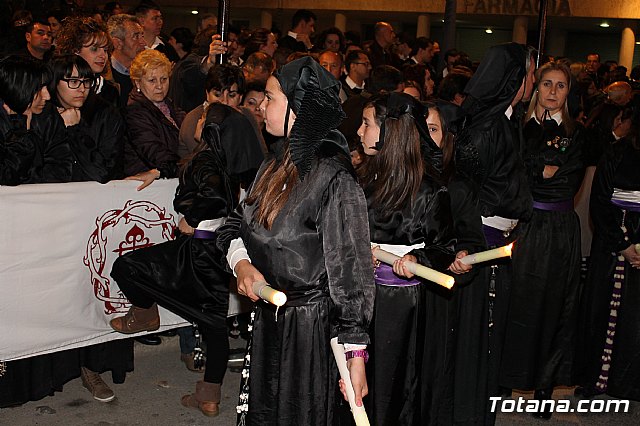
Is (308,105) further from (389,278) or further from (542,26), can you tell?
(542,26)

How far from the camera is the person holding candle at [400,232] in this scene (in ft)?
14.7

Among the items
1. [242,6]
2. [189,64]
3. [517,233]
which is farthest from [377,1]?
[517,233]

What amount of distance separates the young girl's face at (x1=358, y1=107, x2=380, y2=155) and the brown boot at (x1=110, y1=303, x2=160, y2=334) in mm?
2068

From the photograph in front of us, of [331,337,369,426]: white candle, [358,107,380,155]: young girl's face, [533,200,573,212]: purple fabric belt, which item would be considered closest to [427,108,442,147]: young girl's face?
[358,107,380,155]: young girl's face

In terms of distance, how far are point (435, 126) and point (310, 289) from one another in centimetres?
166

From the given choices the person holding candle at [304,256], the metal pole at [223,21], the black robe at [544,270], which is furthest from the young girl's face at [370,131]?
the metal pole at [223,21]

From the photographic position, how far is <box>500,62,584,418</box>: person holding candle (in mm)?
6070

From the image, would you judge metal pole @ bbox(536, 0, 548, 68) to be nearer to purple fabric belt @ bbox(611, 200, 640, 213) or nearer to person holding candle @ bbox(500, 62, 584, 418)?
person holding candle @ bbox(500, 62, 584, 418)

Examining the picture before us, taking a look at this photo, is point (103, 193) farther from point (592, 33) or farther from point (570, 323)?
point (592, 33)

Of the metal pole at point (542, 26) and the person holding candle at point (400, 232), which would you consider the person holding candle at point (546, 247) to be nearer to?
the metal pole at point (542, 26)

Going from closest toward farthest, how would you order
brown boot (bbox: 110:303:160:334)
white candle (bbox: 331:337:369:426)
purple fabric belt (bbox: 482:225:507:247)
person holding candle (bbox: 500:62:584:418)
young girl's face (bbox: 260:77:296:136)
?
white candle (bbox: 331:337:369:426)
young girl's face (bbox: 260:77:296:136)
purple fabric belt (bbox: 482:225:507:247)
brown boot (bbox: 110:303:160:334)
person holding candle (bbox: 500:62:584:418)

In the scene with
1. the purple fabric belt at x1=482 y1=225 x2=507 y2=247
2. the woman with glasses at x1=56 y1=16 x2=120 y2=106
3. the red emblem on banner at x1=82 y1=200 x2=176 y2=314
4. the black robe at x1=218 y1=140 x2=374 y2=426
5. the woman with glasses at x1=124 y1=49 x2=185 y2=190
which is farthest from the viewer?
the woman with glasses at x1=56 y1=16 x2=120 y2=106

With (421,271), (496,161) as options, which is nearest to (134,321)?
(496,161)

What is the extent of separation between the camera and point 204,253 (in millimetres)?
5594
